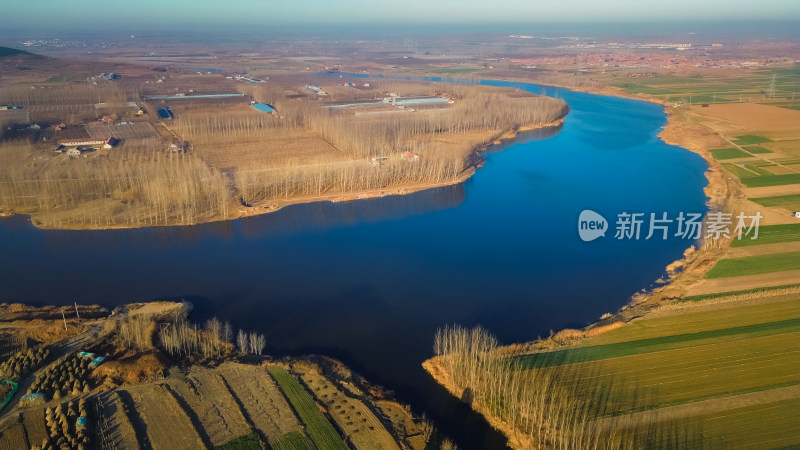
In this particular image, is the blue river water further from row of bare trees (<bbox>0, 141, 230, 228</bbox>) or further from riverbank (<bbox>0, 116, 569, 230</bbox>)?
row of bare trees (<bbox>0, 141, 230, 228</bbox>)

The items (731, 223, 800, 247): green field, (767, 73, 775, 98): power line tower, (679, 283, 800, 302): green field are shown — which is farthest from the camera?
(767, 73, 775, 98): power line tower

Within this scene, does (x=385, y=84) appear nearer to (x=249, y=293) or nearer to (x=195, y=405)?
(x=249, y=293)

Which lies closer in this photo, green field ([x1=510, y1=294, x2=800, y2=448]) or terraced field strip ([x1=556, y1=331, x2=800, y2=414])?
green field ([x1=510, y1=294, x2=800, y2=448])

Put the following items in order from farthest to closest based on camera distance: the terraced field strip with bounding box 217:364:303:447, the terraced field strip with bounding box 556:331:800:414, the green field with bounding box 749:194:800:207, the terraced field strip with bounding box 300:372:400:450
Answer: the green field with bounding box 749:194:800:207 → the terraced field strip with bounding box 556:331:800:414 → the terraced field strip with bounding box 217:364:303:447 → the terraced field strip with bounding box 300:372:400:450

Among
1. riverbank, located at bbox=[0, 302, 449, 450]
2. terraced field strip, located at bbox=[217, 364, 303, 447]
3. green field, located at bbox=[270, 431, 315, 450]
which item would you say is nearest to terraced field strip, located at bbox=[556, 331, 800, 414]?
riverbank, located at bbox=[0, 302, 449, 450]

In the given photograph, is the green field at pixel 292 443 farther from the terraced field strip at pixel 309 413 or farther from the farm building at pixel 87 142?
the farm building at pixel 87 142

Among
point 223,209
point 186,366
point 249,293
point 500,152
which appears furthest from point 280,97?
point 186,366

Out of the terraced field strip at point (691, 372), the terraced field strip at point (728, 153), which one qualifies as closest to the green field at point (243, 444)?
the terraced field strip at point (691, 372)
